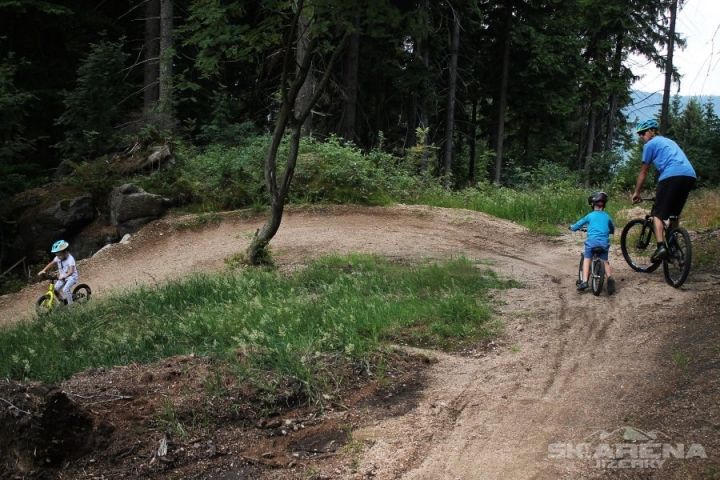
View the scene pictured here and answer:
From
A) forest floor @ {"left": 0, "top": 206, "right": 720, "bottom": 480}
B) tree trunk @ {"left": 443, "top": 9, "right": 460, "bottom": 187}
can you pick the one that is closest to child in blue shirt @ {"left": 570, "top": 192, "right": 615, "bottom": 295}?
forest floor @ {"left": 0, "top": 206, "right": 720, "bottom": 480}

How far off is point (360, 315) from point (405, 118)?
22.4 m

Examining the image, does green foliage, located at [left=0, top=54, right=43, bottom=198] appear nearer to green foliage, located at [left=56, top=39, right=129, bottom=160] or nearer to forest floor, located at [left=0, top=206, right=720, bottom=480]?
green foliage, located at [left=56, top=39, right=129, bottom=160]

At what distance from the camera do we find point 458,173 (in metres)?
34.1

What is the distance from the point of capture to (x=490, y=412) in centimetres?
488

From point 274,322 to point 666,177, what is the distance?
5503mm

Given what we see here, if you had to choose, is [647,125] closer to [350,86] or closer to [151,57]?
[350,86]

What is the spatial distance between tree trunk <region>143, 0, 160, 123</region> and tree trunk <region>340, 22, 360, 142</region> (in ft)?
21.4

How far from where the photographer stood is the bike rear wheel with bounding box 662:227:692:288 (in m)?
8.03

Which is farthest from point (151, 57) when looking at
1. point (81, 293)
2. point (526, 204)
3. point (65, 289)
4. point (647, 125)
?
point (647, 125)

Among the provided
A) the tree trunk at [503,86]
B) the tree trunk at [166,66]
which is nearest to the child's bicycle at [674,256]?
the tree trunk at [166,66]

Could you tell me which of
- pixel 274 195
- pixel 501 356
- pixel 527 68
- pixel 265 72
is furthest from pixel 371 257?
pixel 527 68

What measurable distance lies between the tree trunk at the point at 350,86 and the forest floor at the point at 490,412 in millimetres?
15460

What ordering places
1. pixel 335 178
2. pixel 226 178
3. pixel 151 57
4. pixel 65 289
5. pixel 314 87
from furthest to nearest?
pixel 151 57 < pixel 314 87 < pixel 226 178 < pixel 335 178 < pixel 65 289

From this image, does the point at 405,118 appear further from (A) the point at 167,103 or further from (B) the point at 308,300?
(B) the point at 308,300
